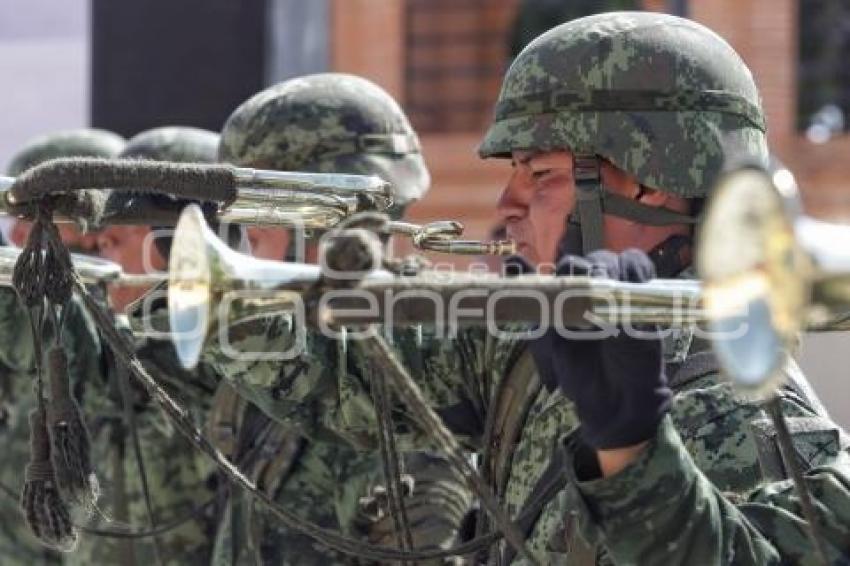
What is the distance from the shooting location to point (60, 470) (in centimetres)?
429

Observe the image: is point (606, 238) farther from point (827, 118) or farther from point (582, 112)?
point (827, 118)

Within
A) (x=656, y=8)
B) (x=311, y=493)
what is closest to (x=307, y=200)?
(x=311, y=493)

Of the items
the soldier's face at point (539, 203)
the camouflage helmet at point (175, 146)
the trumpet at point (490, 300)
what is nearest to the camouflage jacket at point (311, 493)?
the camouflage helmet at point (175, 146)

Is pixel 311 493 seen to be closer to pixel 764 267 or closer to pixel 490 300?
pixel 490 300

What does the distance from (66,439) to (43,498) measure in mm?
116

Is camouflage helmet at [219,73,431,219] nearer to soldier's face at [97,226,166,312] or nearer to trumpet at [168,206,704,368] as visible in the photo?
soldier's face at [97,226,166,312]

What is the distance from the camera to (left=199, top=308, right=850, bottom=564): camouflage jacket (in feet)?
12.9

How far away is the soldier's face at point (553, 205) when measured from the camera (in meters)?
4.34

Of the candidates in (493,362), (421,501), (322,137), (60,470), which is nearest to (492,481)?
(493,362)

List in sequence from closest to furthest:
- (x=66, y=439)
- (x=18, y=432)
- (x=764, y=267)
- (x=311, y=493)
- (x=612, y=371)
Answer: (x=764, y=267) → (x=612, y=371) → (x=66, y=439) → (x=311, y=493) → (x=18, y=432)

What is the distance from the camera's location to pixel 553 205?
4344 millimetres

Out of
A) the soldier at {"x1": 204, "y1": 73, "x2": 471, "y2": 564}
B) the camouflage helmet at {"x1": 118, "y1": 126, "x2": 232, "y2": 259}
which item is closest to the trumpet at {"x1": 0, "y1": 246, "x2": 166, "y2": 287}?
the soldier at {"x1": 204, "y1": 73, "x2": 471, "y2": 564}

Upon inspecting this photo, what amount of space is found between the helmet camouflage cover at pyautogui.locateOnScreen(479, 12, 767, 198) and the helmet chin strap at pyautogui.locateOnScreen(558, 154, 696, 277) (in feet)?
0.13

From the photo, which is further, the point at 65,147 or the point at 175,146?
the point at 65,147
